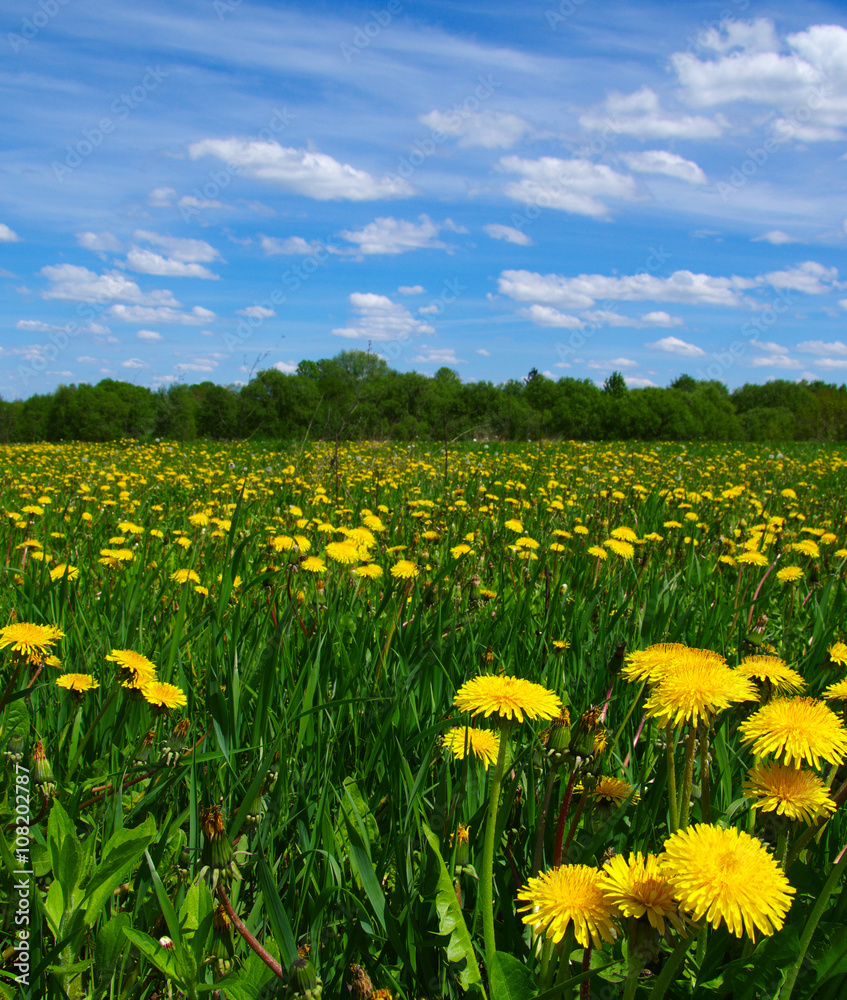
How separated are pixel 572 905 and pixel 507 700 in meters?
0.29

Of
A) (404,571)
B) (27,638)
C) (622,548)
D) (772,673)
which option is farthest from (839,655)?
(27,638)

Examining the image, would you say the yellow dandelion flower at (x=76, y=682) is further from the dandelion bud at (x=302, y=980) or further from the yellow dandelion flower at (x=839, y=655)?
the yellow dandelion flower at (x=839, y=655)

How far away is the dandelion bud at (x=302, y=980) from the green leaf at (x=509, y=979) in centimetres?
23

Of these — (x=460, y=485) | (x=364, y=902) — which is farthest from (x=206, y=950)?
(x=460, y=485)

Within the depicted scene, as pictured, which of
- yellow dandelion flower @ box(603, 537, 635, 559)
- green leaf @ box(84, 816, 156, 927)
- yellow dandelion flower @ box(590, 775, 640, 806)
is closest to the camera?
green leaf @ box(84, 816, 156, 927)

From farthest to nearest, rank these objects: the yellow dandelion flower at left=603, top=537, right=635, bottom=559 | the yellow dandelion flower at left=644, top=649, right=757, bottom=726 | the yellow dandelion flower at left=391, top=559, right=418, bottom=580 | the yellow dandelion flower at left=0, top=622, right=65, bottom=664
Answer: the yellow dandelion flower at left=603, top=537, right=635, bottom=559 < the yellow dandelion flower at left=391, top=559, right=418, bottom=580 < the yellow dandelion flower at left=0, top=622, right=65, bottom=664 < the yellow dandelion flower at left=644, top=649, right=757, bottom=726

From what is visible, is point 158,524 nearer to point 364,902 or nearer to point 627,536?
point 627,536

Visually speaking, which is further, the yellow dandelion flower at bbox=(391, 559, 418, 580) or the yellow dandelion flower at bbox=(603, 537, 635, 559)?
the yellow dandelion flower at bbox=(603, 537, 635, 559)

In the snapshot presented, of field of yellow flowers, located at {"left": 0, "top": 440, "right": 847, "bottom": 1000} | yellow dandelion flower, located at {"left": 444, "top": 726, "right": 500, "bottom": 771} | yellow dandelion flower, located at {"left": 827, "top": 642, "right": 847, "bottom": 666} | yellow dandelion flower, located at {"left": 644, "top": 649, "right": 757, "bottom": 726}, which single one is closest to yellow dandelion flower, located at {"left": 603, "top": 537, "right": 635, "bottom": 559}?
field of yellow flowers, located at {"left": 0, "top": 440, "right": 847, "bottom": 1000}

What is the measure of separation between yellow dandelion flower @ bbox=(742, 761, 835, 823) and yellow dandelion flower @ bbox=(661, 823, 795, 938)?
0.16 meters

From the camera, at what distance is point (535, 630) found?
2367mm

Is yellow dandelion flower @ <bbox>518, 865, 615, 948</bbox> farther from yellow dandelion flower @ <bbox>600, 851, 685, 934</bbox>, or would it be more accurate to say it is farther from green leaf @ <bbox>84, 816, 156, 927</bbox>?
green leaf @ <bbox>84, 816, 156, 927</bbox>

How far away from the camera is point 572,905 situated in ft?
2.39

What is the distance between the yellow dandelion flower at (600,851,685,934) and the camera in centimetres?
66
